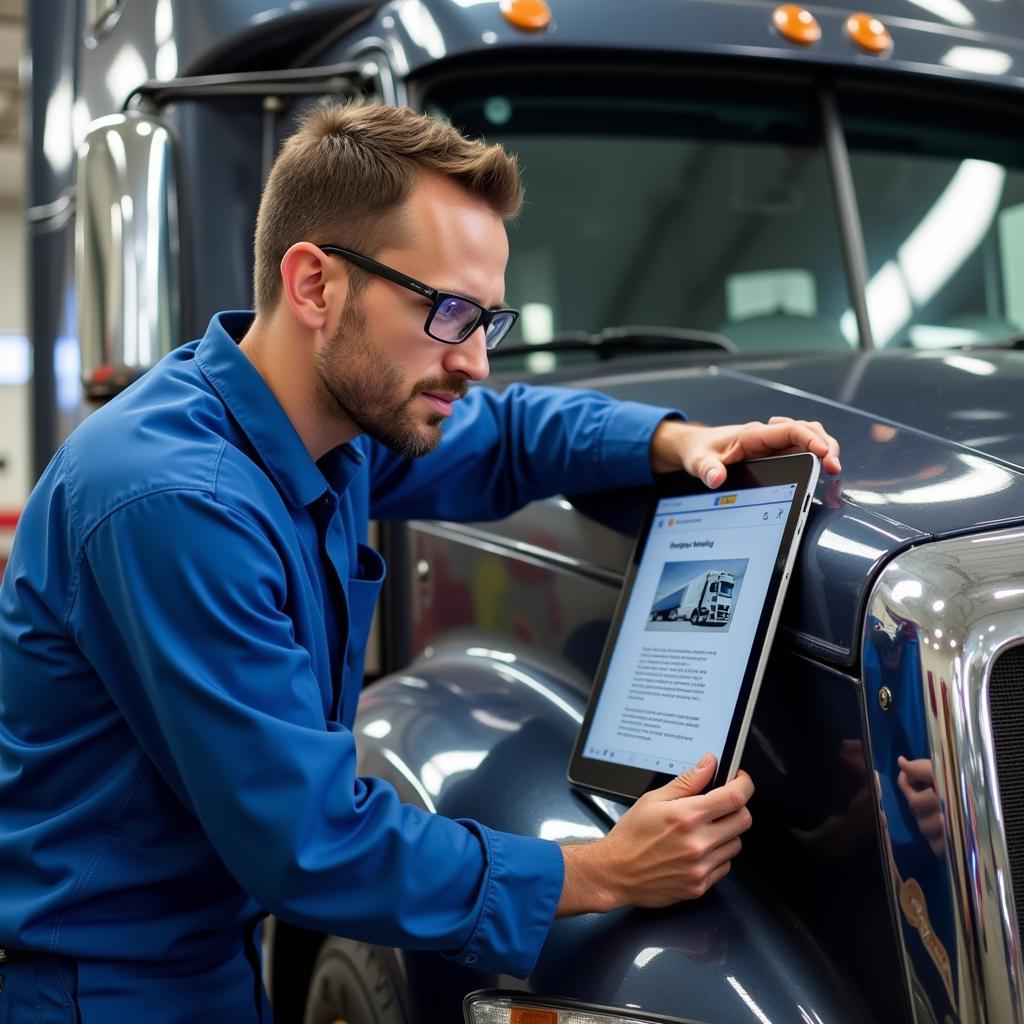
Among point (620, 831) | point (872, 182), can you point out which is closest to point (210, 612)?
point (620, 831)

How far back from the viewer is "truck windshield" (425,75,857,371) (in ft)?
7.72

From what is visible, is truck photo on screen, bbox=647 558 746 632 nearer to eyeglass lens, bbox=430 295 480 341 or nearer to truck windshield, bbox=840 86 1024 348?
eyeglass lens, bbox=430 295 480 341

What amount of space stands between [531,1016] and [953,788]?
498 millimetres

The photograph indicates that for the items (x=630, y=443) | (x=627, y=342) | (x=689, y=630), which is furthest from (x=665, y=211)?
(x=689, y=630)

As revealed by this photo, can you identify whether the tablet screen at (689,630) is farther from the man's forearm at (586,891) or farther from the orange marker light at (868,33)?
the orange marker light at (868,33)

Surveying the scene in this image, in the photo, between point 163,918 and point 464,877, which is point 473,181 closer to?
point 464,877

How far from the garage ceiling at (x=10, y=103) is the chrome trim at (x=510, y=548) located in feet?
20.3

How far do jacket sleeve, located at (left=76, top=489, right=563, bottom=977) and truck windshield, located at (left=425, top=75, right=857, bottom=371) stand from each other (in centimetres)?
107

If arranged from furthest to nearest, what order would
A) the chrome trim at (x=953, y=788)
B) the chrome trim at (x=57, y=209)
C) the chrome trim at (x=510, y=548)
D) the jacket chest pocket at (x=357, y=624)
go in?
the chrome trim at (x=57, y=209)
the chrome trim at (x=510, y=548)
the jacket chest pocket at (x=357, y=624)
the chrome trim at (x=953, y=788)

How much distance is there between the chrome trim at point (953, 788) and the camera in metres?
1.23

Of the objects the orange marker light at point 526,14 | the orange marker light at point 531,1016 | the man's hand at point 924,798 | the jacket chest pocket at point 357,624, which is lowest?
the orange marker light at point 531,1016

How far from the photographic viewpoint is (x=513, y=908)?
1379mm

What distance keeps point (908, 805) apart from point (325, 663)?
0.70m

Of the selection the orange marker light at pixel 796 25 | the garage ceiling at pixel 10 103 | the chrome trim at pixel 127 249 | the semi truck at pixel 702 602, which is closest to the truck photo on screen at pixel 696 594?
the semi truck at pixel 702 602
